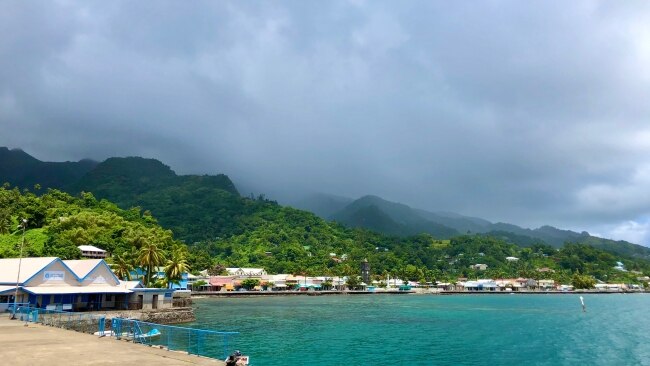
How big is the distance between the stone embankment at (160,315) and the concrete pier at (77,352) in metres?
25.9

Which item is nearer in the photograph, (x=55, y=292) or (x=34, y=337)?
(x=34, y=337)

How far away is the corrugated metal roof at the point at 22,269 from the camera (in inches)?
2275

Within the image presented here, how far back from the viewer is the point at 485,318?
94.8 meters

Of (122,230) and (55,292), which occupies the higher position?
(122,230)

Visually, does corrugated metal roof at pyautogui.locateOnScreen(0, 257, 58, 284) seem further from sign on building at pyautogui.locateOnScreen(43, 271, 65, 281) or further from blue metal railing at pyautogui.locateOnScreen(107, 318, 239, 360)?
blue metal railing at pyautogui.locateOnScreen(107, 318, 239, 360)

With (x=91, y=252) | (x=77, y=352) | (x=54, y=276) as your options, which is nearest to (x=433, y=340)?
(x=77, y=352)

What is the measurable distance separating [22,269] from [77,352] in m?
42.7

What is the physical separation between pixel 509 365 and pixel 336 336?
24699 millimetres

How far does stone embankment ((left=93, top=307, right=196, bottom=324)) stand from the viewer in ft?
198

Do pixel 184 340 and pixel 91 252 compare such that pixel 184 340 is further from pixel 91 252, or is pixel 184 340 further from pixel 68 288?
pixel 91 252

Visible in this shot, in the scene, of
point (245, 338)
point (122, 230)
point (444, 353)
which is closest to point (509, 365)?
point (444, 353)

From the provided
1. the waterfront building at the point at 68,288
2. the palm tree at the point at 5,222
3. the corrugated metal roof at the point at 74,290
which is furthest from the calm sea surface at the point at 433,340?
the palm tree at the point at 5,222

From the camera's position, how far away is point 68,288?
59.8 m

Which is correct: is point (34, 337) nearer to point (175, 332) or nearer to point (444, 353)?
point (175, 332)
